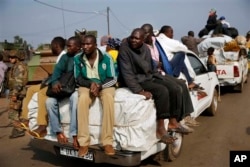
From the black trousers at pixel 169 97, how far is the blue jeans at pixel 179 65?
0.64 metres

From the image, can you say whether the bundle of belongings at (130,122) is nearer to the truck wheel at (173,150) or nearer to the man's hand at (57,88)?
the man's hand at (57,88)

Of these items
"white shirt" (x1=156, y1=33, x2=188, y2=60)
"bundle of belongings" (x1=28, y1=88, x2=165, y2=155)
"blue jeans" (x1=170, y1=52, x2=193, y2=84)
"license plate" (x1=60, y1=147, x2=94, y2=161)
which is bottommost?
"license plate" (x1=60, y1=147, x2=94, y2=161)

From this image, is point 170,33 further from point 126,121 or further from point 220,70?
point 220,70

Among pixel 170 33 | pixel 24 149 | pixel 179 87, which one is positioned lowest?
pixel 24 149

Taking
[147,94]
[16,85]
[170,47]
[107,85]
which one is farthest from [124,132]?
[16,85]

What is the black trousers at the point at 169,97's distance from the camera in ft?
14.9

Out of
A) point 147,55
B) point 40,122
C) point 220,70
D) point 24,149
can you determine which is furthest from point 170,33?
point 220,70

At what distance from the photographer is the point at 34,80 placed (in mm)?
12977

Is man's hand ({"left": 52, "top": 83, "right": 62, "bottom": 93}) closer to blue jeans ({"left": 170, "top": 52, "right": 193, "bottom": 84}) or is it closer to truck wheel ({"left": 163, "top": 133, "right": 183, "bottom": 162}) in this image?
truck wheel ({"left": 163, "top": 133, "right": 183, "bottom": 162})

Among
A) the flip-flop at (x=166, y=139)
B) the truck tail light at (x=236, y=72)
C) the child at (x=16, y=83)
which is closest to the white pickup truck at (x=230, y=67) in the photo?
the truck tail light at (x=236, y=72)

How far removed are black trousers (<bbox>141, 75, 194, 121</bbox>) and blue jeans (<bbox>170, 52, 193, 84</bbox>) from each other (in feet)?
2.11


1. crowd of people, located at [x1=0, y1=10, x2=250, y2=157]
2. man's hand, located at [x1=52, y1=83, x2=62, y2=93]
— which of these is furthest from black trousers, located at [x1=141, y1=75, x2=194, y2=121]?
man's hand, located at [x1=52, y1=83, x2=62, y2=93]

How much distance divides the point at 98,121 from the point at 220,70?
23.1ft

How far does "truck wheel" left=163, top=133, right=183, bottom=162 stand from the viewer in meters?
5.05
